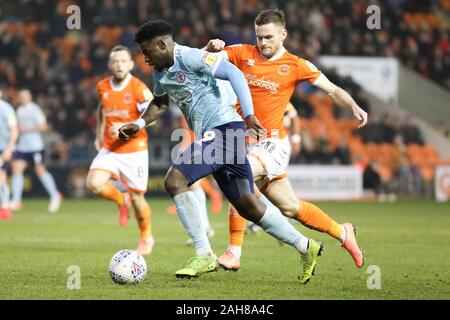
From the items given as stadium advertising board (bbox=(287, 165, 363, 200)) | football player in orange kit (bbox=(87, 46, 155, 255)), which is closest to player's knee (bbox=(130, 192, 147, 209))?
football player in orange kit (bbox=(87, 46, 155, 255))

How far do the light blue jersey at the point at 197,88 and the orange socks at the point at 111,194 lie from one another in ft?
10.9

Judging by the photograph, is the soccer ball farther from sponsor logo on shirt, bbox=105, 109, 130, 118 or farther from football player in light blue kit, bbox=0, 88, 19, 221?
football player in light blue kit, bbox=0, 88, 19, 221

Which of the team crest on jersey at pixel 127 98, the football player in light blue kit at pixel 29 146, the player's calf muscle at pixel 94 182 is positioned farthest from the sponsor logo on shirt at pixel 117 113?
the football player in light blue kit at pixel 29 146

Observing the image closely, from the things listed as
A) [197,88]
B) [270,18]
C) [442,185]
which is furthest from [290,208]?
[442,185]

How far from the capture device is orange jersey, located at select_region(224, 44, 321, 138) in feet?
27.9

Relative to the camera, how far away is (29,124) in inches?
722

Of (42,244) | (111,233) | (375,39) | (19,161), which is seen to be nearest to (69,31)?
(19,161)

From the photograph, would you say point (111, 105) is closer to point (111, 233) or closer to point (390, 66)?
point (111, 233)

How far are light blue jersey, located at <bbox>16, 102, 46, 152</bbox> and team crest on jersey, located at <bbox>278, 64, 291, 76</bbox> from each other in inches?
416

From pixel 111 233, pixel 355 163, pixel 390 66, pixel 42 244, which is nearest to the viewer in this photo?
pixel 42 244

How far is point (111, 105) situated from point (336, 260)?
3.15 metres

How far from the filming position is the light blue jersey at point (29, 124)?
1831cm

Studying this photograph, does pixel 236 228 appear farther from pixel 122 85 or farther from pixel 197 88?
pixel 122 85

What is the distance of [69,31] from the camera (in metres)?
24.5
